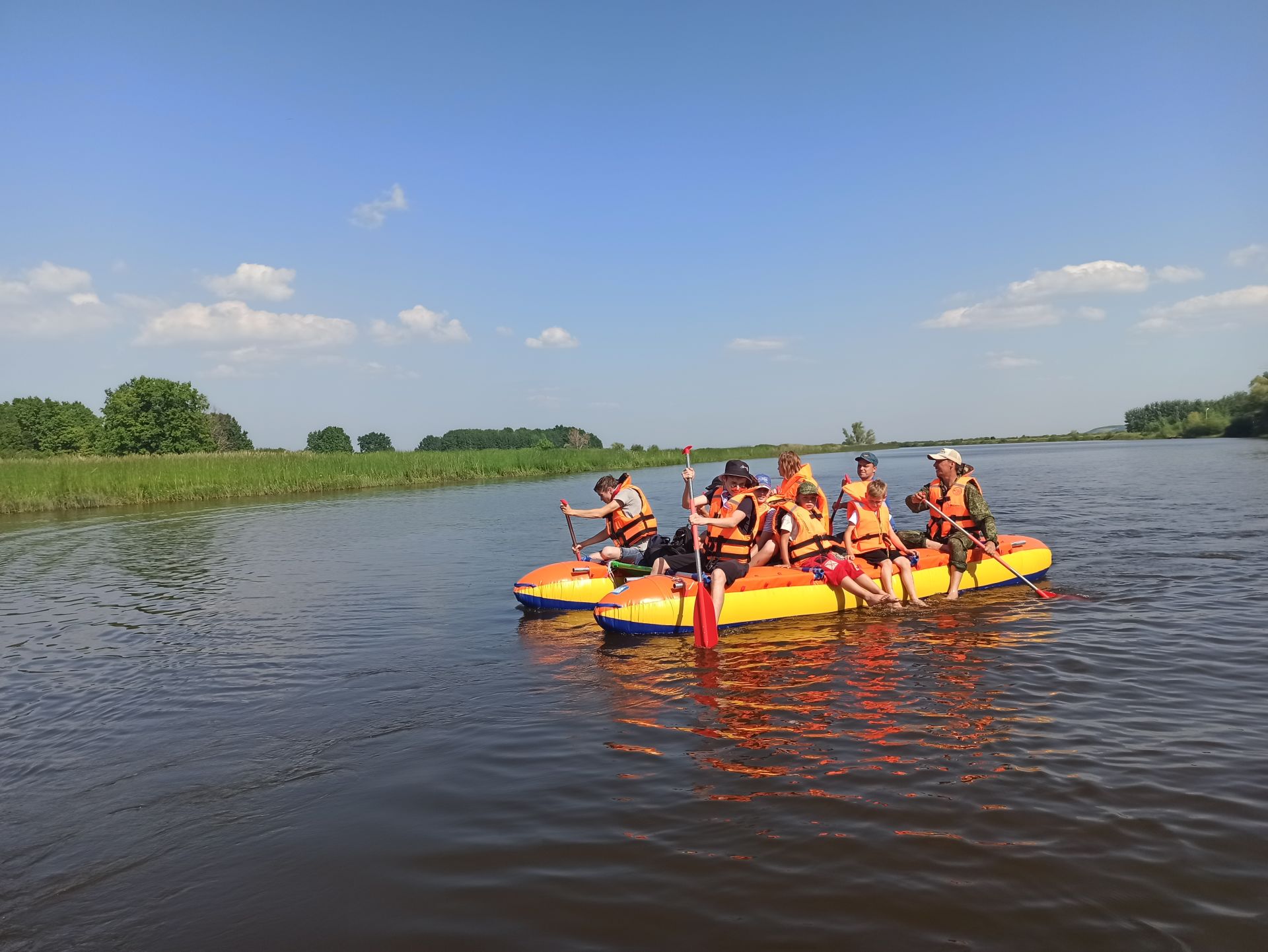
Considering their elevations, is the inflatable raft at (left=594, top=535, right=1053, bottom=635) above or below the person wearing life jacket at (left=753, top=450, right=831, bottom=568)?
below

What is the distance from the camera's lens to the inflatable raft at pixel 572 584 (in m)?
9.62

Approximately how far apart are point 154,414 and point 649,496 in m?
44.9

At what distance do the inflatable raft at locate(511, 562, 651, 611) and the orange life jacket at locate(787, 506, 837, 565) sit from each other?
186 centimetres

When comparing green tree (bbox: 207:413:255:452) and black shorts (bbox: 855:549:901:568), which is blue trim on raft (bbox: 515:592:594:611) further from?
green tree (bbox: 207:413:255:452)

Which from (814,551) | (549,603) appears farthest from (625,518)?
(814,551)

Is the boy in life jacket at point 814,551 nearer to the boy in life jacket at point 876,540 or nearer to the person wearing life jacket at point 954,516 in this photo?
the boy in life jacket at point 876,540

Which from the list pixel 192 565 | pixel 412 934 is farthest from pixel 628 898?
pixel 192 565

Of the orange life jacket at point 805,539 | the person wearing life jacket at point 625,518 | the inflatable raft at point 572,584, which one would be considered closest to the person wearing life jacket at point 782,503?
the orange life jacket at point 805,539

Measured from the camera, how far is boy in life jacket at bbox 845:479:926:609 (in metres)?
9.03

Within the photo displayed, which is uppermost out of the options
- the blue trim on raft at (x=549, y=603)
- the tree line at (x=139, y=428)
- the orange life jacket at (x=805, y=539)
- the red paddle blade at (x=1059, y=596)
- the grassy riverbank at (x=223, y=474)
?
the tree line at (x=139, y=428)

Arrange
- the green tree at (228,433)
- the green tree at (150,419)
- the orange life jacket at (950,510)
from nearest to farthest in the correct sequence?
the orange life jacket at (950,510) → the green tree at (150,419) → the green tree at (228,433)

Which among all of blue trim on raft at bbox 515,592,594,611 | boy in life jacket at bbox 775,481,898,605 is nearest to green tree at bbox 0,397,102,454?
blue trim on raft at bbox 515,592,594,611

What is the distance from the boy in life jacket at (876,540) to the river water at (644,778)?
1.73 ft

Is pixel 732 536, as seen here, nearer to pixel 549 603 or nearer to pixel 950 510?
pixel 549 603
